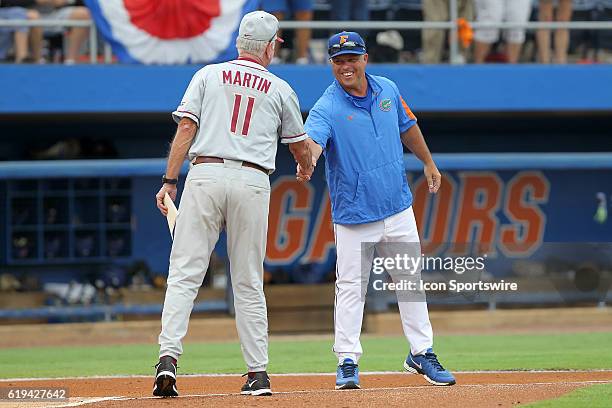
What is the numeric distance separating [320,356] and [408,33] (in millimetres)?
6759

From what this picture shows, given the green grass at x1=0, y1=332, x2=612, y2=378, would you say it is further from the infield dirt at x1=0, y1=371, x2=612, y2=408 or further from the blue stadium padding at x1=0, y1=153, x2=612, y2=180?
the blue stadium padding at x1=0, y1=153, x2=612, y2=180

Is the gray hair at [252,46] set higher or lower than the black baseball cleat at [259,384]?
higher

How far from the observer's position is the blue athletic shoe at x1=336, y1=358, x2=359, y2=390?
6984 millimetres

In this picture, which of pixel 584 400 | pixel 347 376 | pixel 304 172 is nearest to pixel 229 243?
pixel 304 172

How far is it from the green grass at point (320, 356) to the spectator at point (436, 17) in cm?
390

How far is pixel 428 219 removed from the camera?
1723cm

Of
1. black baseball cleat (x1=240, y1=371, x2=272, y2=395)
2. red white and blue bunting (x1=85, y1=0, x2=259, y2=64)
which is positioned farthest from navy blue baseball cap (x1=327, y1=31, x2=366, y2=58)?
red white and blue bunting (x1=85, y1=0, x2=259, y2=64)

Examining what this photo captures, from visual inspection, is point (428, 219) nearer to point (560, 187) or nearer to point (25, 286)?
point (560, 187)

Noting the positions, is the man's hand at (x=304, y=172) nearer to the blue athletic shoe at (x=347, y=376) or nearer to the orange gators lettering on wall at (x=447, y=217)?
the blue athletic shoe at (x=347, y=376)

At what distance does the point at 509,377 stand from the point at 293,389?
1.63 metres

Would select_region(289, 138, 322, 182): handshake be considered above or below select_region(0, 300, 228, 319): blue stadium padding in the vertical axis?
above

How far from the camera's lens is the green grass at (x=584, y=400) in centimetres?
594

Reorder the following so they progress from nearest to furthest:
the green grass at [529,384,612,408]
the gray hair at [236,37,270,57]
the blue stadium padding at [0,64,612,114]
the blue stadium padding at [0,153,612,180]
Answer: the green grass at [529,384,612,408] < the gray hair at [236,37,270,57] < the blue stadium padding at [0,153,612,180] < the blue stadium padding at [0,64,612,114]

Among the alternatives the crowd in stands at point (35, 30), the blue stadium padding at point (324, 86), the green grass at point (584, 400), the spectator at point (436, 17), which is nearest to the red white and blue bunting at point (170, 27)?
the blue stadium padding at point (324, 86)
